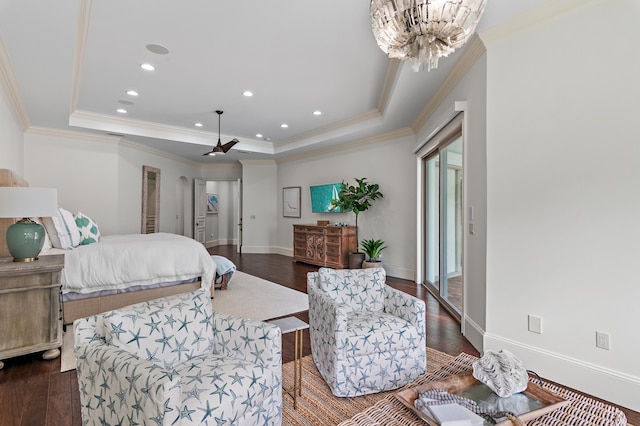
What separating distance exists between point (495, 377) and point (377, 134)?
4903mm

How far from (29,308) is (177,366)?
6.02 ft

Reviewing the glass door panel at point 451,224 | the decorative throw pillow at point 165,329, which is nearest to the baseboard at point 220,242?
the glass door panel at point 451,224

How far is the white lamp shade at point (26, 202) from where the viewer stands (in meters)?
2.44

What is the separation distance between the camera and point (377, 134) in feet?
19.0

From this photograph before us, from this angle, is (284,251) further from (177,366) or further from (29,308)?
(177,366)

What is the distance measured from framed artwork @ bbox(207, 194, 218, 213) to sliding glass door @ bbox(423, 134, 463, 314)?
7538 mm

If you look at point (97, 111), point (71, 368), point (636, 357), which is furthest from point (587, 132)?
point (97, 111)

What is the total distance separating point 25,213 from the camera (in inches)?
98.9

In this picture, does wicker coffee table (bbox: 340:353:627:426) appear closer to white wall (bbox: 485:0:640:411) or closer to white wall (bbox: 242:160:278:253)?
white wall (bbox: 485:0:640:411)

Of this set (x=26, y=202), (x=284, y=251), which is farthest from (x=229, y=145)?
(x=284, y=251)

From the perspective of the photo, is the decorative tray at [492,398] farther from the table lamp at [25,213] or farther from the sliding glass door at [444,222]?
the table lamp at [25,213]

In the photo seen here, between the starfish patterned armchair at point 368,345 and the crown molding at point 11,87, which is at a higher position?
the crown molding at point 11,87

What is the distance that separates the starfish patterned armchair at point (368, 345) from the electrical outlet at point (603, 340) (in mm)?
1158

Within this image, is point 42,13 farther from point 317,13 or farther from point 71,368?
point 71,368
